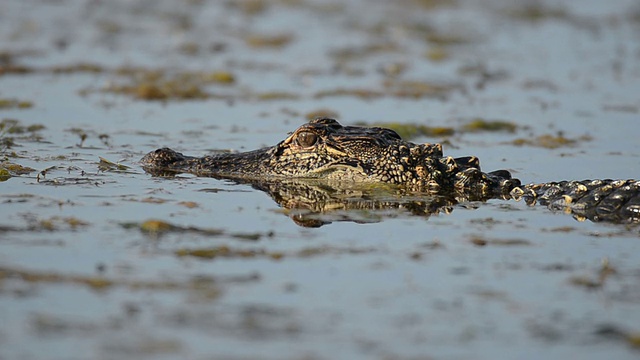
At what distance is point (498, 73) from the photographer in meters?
18.8

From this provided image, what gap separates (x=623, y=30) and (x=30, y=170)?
16879mm

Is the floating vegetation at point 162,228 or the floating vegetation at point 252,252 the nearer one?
the floating vegetation at point 252,252

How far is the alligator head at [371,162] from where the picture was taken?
10.2m

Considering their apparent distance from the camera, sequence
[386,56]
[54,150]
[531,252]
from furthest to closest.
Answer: [386,56]
[54,150]
[531,252]

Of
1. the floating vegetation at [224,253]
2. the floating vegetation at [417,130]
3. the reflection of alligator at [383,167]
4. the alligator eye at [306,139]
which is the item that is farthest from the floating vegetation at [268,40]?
the floating vegetation at [224,253]


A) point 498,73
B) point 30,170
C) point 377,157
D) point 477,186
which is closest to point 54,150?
point 30,170

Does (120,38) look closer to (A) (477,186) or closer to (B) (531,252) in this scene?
(A) (477,186)

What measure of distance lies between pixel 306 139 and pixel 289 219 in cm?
160

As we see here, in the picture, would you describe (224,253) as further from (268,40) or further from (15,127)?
(268,40)

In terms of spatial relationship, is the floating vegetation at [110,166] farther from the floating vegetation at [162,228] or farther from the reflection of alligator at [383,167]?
the floating vegetation at [162,228]

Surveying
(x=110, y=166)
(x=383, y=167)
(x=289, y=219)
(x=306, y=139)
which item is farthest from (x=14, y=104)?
(x=289, y=219)

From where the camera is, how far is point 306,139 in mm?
10352

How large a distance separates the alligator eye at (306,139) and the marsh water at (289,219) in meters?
0.71

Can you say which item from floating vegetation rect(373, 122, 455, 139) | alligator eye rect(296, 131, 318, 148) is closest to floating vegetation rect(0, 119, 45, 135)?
alligator eye rect(296, 131, 318, 148)
